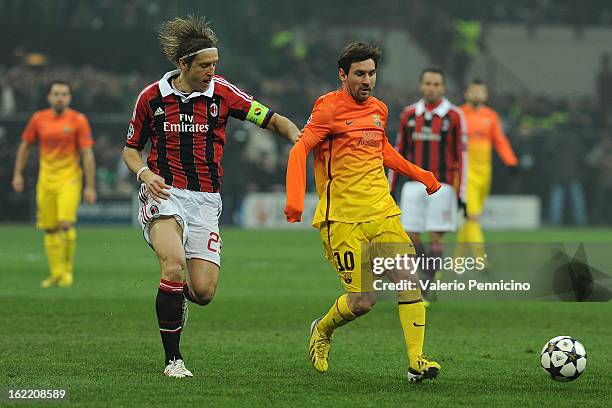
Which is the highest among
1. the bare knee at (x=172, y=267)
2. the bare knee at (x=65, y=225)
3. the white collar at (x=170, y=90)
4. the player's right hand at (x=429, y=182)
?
the white collar at (x=170, y=90)

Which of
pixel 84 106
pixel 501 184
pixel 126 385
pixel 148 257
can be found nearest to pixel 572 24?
pixel 501 184

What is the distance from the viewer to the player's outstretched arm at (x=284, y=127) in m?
7.42

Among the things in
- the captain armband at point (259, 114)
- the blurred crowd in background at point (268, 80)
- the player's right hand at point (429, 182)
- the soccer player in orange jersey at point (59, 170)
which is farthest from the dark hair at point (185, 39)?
the blurred crowd in background at point (268, 80)

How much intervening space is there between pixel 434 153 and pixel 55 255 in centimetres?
456

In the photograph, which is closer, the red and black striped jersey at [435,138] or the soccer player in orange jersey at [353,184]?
the soccer player in orange jersey at [353,184]

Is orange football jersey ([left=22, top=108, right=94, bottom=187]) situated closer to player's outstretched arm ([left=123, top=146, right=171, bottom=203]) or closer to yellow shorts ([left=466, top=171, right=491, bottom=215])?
yellow shorts ([left=466, top=171, right=491, bottom=215])

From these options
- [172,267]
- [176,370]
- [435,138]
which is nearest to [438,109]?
[435,138]

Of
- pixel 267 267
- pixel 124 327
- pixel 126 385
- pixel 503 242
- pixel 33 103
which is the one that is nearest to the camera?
pixel 126 385

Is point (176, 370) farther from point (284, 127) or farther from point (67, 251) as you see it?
point (67, 251)

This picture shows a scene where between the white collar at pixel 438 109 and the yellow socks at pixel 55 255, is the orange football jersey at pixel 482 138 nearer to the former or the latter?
the white collar at pixel 438 109

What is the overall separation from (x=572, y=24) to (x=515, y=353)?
93.0 ft

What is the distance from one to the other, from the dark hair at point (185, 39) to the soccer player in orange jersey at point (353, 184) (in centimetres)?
78

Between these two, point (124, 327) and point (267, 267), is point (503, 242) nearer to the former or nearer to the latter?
point (267, 267)

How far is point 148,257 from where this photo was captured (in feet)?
58.0
